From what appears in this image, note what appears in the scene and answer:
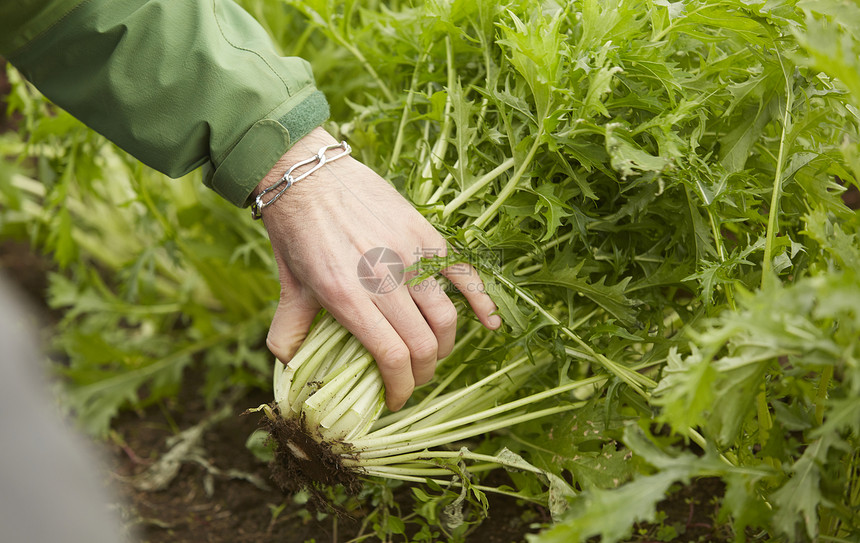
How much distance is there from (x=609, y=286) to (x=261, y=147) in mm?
887

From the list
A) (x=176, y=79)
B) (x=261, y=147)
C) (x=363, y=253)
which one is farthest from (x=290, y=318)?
(x=176, y=79)

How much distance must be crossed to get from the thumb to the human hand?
27mm

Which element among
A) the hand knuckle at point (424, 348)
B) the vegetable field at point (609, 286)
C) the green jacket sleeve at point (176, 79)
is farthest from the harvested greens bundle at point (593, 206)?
the green jacket sleeve at point (176, 79)

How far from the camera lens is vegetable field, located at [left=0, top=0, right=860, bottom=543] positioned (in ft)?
3.58

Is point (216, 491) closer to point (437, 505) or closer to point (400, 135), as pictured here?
point (437, 505)

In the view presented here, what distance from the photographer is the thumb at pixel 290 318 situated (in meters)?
1.58

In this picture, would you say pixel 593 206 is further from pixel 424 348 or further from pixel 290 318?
pixel 290 318

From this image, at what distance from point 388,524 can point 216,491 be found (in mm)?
868

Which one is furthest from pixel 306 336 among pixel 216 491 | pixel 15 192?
pixel 15 192

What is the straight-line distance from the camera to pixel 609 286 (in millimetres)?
1525

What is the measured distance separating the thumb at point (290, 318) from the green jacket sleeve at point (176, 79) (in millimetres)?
243

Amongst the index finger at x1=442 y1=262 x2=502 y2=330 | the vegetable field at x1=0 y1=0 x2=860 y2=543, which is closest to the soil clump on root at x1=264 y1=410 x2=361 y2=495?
the vegetable field at x1=0 y1=0 x2=860 y2=543

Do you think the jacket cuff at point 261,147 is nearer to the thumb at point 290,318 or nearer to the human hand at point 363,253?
the human hand at point 363,253

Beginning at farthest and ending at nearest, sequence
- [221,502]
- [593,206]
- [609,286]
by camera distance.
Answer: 1. [221,502]
2. [593,206]
3. [609,286]
